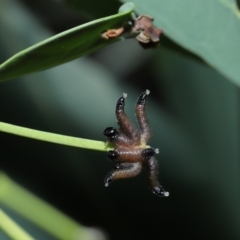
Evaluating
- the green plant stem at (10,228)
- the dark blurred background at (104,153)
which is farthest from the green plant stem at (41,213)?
the green plant stem at (10,228)

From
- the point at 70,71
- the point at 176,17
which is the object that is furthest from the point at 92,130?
the point at 176,17

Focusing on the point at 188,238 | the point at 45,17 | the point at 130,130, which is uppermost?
the point at 45,17

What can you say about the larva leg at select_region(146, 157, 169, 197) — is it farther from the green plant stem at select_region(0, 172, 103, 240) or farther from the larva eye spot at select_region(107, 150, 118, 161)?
the green plant stem at select_region(0, 172, 103, 240)

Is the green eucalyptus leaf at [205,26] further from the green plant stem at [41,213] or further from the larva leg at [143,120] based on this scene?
the green plant stem at [41,213]

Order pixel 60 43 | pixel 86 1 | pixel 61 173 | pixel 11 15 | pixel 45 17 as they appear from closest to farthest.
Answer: pixel 60 43
pixel 86 1
pixel 61 173
pixel 11 15
pixel 45 17

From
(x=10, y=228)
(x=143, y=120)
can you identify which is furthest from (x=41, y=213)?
(x=143, y=120)

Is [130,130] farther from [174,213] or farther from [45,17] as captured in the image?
[45,17]
